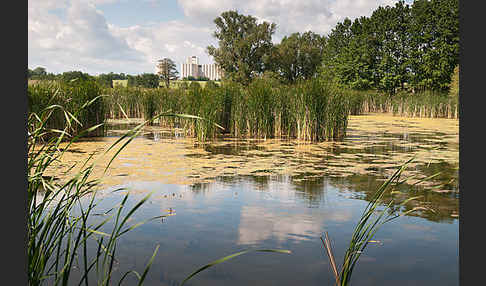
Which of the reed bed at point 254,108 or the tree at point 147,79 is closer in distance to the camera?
the reed bed at point 254,108

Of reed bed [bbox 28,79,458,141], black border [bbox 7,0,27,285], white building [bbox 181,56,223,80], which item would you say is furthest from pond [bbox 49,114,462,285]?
white building [bbox 181,56,223,80]

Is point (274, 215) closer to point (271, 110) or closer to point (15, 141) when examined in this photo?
point (15, 141)

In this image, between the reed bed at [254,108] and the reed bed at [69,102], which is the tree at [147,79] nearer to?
the reed bed at [254,108]

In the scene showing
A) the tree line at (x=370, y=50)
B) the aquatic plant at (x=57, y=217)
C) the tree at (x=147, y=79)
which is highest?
the tree line at (x=370, y=50)

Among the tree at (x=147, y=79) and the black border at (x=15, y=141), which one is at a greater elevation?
the tree at (x=147, y=79)

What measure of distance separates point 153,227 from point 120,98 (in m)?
13.4

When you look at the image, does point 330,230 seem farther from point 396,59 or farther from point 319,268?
point 396,59

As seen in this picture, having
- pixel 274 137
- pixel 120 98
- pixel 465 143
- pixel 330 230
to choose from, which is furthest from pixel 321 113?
pixel 120 98

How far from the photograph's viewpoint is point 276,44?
41.9m

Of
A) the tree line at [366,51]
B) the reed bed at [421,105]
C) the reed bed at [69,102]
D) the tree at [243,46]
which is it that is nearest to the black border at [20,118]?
the reed bed at [69,102]

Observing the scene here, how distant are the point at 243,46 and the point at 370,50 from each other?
1244 cm

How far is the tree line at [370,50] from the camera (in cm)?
2592

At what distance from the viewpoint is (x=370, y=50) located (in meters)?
30.0

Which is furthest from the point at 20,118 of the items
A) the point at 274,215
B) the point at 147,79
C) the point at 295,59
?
the point at 295,59
